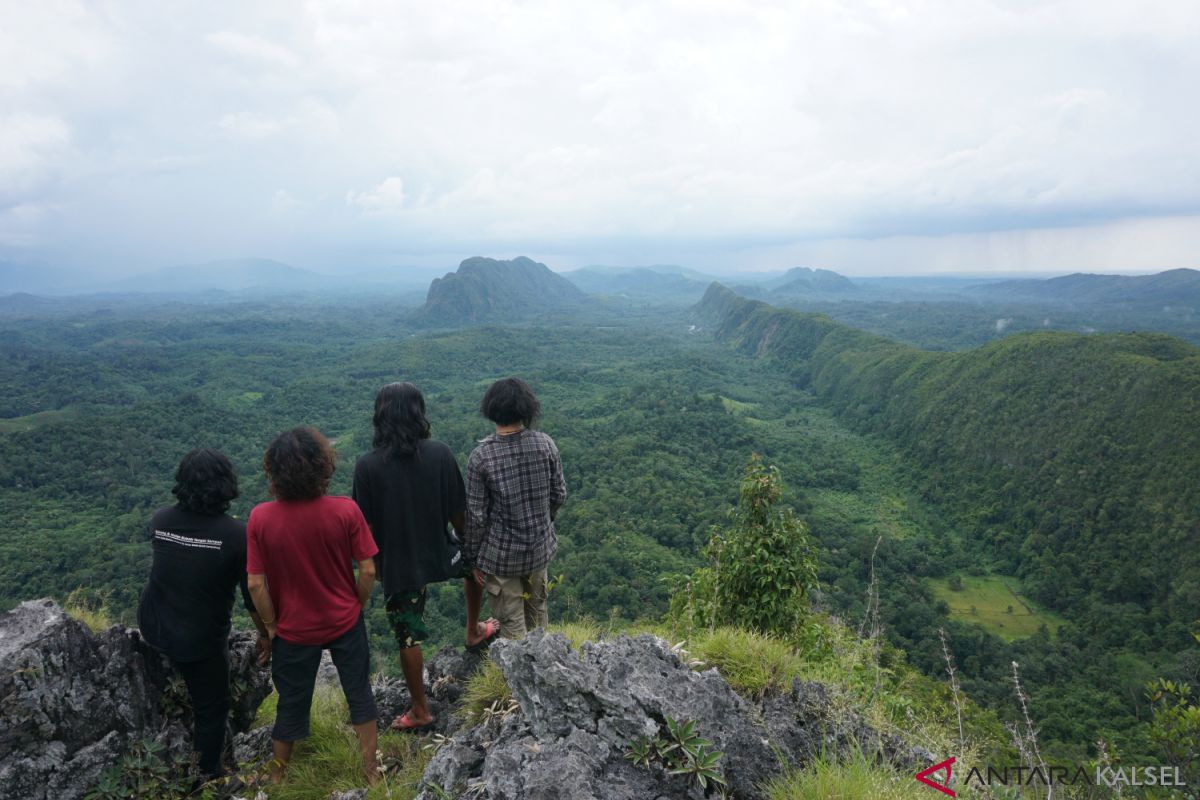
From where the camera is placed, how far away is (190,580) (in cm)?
301

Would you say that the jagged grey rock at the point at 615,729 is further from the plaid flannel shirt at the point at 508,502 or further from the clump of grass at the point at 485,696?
the plaid flannel shirt at the point at 508,502

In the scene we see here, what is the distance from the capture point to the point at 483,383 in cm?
9512

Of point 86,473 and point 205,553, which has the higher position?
point 205,553

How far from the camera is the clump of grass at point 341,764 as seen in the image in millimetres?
3010

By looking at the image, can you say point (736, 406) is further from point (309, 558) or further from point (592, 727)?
point (309, 558)

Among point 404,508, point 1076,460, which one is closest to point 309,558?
point 404,508

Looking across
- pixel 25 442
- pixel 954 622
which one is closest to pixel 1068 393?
pixel 954 622

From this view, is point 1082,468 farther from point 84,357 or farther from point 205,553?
point 84,357

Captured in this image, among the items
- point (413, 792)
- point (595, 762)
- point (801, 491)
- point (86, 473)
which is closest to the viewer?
point (595, 762)

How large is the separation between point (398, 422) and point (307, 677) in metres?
1.55

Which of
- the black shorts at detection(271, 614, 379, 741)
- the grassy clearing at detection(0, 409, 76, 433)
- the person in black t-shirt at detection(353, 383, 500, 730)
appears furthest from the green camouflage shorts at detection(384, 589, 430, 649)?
the grassy clearing at detection(0, 409, 76, 433)

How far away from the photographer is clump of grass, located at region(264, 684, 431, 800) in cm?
301

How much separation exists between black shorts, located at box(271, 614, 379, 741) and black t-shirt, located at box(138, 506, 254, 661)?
1.21 ft

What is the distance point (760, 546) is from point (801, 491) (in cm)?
4596
